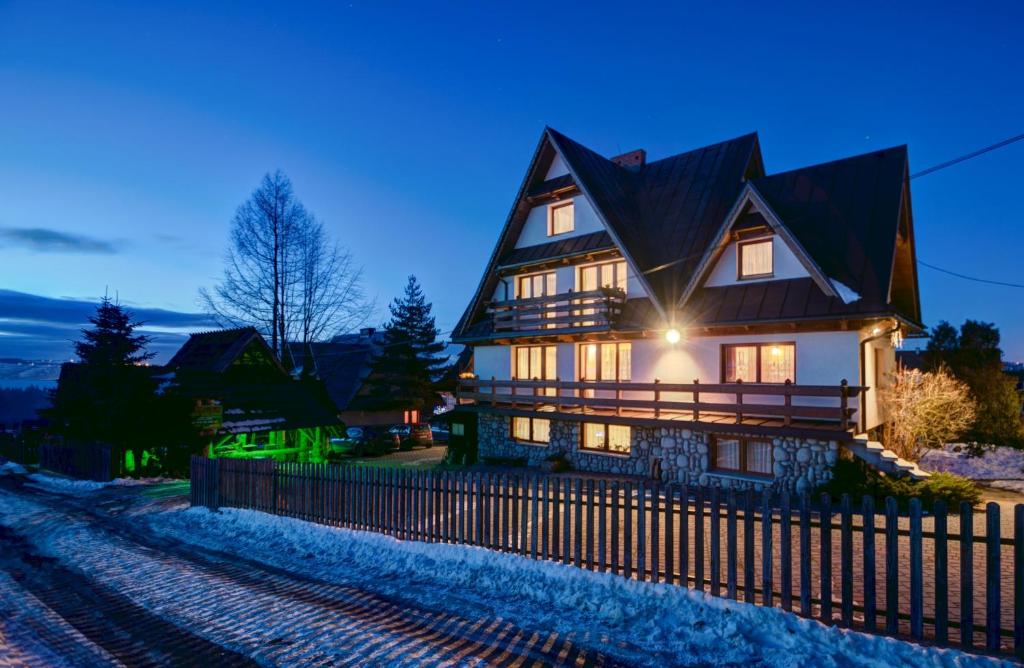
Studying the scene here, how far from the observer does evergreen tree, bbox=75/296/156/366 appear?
2394 centimetres

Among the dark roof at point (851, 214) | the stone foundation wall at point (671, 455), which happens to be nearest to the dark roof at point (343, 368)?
the stone foundation wall at point (671, 455)

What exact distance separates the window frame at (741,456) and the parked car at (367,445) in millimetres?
22157

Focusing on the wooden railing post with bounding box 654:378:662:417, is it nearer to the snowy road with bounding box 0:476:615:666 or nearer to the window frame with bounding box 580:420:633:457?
the window frame with bounding box 580:420:633:457

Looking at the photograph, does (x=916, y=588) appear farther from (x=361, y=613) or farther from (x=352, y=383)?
(x=352, y=383)

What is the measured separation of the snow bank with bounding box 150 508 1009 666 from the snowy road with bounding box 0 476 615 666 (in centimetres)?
46

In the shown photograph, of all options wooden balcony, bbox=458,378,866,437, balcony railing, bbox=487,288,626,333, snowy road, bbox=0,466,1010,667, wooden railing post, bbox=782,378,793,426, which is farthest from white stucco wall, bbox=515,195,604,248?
snowy road, bbox=0,466,1010,667

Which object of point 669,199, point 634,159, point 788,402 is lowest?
point 788,402

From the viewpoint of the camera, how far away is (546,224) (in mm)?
21719

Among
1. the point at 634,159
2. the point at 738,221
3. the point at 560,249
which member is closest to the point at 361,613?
the point at 738,221

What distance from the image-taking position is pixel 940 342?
965 inches

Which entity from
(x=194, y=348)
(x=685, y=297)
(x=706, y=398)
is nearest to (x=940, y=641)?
(x=706, y=398)

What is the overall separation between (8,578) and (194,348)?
21.6 metres

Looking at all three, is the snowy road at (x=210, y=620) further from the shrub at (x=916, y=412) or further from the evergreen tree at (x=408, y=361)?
the evergreen tree at (x=408, y=361)

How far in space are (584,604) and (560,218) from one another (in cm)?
1597
